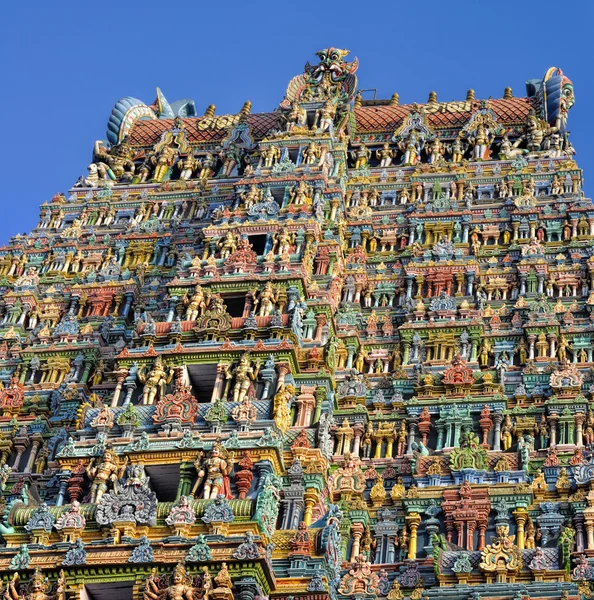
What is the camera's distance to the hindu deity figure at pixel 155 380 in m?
36.3

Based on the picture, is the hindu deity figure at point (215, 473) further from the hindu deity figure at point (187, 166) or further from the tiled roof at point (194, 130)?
the tiled roof at point (194, 130)

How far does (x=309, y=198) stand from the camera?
146 ft

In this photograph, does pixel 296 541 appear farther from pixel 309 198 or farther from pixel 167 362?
pixel 309 198

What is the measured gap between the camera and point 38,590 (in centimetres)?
3012

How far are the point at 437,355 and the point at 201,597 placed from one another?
12.4 metres

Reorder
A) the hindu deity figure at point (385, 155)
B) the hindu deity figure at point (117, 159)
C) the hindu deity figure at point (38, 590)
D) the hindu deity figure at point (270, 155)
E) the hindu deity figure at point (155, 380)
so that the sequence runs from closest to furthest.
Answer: the hindu deity figure at point (38, 590), the hindu deity figure at point (155, 380), the hindu deity figure at point (270, 155), the hindu deity figure at point (385, 155), the hindu deity figure at point (117, 159)

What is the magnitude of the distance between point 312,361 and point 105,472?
6.55 metres

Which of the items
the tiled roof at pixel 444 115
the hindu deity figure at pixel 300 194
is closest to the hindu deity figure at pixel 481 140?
the tiled roof at pixel 444 115

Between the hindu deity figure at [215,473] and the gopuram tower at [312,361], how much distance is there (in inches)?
2.9

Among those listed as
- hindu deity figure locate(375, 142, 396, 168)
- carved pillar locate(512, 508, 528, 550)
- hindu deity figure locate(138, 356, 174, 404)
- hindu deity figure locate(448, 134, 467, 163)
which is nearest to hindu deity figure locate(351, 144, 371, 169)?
hindu deity figure locate(375, 142, 396, 168)

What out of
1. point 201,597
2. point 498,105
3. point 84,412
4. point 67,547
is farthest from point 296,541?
point 498,105

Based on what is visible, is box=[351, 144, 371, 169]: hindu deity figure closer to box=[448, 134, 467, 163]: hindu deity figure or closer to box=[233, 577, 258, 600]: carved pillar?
box=[448, 134, 467, 163]: hindu deity figure

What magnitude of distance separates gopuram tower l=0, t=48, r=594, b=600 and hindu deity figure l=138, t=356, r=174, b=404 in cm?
5

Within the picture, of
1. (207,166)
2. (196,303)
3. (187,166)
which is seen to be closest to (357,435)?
(196,303)
